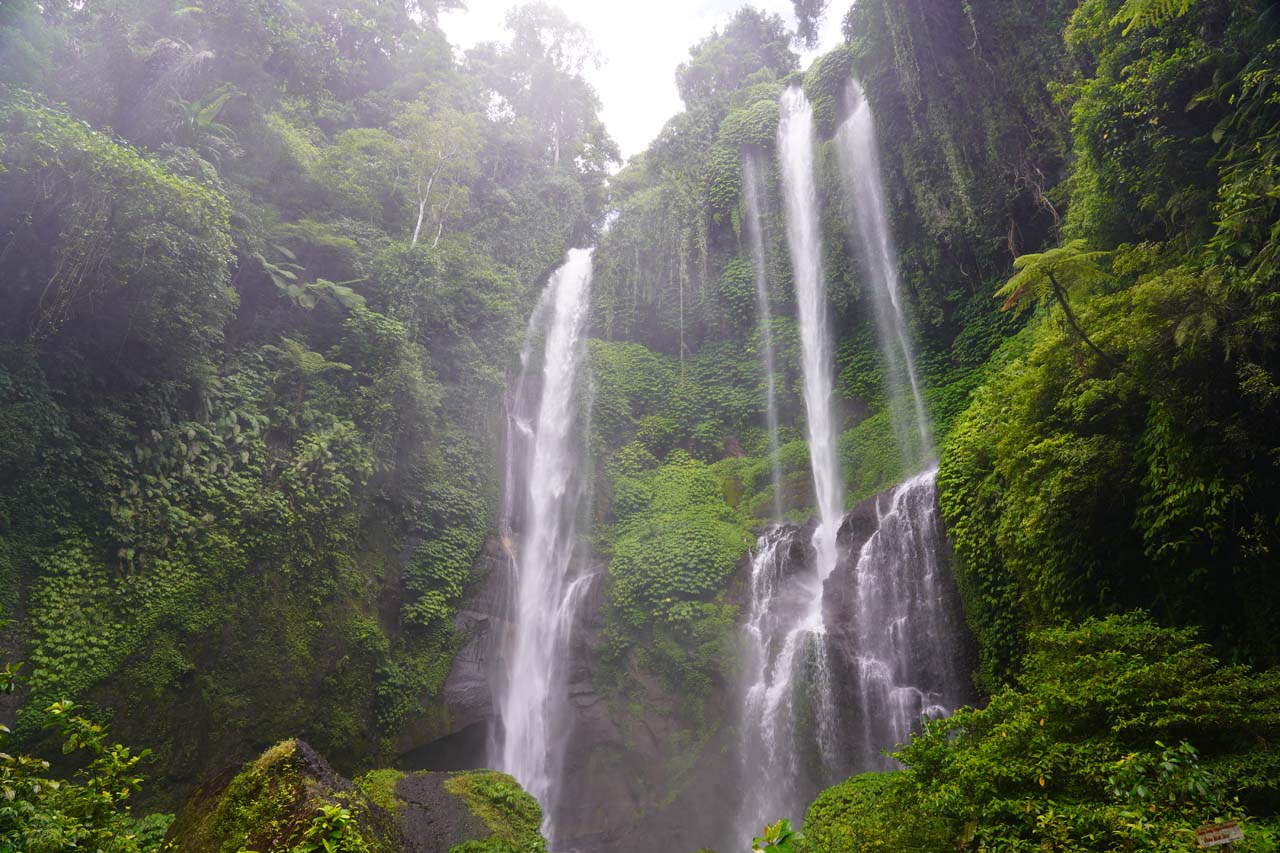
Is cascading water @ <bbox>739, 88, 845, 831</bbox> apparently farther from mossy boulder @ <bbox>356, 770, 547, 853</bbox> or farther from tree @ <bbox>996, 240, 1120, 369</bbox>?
tree @ <bbox>996, 240, 1120, 369</bbox>

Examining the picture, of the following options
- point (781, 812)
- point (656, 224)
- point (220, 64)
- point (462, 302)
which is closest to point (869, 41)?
point (656, 224)

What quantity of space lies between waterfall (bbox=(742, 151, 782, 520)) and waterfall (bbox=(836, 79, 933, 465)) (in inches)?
118

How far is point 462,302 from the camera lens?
15.8 metres

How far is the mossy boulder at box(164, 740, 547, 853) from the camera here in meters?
3.98

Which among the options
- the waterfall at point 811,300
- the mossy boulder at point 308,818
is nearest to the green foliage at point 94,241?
the mossy boulder at point 308,818

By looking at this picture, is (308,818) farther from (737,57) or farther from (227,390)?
(737,57)

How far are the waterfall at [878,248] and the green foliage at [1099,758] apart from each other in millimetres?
10212

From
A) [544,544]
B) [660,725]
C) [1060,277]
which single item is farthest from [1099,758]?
[544,544]

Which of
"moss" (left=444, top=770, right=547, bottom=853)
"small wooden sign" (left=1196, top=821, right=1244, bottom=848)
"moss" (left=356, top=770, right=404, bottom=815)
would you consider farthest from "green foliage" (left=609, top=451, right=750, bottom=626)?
"small wooden sign" (left=1196, top=821, right=1244, bottom=848)

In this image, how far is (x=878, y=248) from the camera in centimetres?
1653

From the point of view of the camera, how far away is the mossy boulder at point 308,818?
13.1ft

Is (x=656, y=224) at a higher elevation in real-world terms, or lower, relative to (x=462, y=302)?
higher

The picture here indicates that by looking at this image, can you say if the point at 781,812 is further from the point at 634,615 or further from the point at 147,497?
the point at 147,497

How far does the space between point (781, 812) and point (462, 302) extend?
12.9 m
